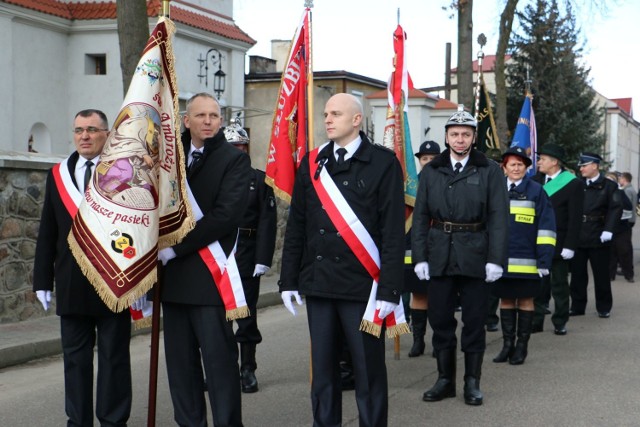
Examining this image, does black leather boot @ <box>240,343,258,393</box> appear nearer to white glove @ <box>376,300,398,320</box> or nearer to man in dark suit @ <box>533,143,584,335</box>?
white glove @ <box>376,300,398,320</box>

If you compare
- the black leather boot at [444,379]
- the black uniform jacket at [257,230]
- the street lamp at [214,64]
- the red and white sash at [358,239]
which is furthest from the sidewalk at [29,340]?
the street lamp at [214,64]

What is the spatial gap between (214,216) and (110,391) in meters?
1.23

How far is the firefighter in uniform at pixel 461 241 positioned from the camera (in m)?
6.63

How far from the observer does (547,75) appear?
36.7 m

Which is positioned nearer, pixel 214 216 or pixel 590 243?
pixel 214 216

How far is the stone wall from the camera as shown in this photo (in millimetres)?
9461

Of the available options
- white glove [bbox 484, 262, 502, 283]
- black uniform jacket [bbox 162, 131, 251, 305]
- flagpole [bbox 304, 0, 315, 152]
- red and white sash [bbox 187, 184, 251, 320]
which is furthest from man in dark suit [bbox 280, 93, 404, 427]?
flagpole [bbox 304, 0, 315, 152]

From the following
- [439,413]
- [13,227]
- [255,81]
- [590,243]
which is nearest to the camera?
[439,413]

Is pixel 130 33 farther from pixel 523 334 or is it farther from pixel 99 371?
pixel 99 371

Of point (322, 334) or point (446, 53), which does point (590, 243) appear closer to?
point (322, 334)

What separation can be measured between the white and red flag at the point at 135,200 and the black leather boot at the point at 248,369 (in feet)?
7.27

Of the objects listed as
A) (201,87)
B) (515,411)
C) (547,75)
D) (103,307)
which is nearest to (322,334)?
(103,307)

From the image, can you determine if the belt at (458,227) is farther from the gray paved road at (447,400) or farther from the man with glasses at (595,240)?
the man with glasses at (595,240)

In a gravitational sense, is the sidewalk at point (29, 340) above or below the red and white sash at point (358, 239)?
below
